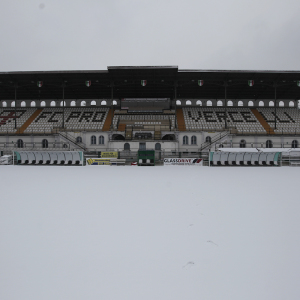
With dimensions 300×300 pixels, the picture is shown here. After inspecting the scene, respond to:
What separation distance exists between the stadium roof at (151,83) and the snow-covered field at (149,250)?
31245 mm

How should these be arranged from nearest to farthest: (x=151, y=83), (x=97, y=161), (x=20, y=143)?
(x=97, y=161)
(x=20, y=143)
(x=151, y=83)

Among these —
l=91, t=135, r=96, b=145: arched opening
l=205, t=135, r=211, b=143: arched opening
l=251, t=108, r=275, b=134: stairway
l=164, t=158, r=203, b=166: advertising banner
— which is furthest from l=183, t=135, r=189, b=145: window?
l=91, t=135, r=96, b=145: arched opening

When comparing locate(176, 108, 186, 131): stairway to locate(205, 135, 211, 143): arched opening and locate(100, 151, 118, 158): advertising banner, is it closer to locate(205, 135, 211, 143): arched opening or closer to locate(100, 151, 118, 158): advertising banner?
locate(205, 135, 211, 143): arched opening

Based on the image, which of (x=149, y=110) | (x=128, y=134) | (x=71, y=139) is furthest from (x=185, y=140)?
(x=71, y=139)

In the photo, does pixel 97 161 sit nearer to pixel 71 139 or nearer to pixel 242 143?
pixel 71 139

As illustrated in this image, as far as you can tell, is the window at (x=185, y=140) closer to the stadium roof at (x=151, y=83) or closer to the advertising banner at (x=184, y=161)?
the stadium roof at (x=151, y=83)

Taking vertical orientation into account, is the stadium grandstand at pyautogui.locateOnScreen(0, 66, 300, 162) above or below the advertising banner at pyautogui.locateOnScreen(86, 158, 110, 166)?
above

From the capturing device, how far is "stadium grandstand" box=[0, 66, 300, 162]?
121ft

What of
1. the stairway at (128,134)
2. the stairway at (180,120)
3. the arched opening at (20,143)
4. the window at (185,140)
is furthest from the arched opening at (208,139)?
the arched opening at (20,143)

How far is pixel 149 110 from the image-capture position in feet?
151

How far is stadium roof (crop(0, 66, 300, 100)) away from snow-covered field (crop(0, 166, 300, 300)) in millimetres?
31245

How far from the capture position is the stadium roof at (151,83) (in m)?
36.6

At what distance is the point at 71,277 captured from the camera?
135 inches

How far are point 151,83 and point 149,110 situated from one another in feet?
21.6
